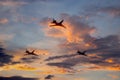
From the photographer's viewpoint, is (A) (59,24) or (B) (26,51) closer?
(A) (59,24)

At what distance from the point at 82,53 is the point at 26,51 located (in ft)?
52.2

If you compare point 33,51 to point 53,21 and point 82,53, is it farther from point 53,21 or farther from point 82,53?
point 53,21

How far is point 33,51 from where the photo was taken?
8869cm

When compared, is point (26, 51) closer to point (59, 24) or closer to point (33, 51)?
point (33, 51)

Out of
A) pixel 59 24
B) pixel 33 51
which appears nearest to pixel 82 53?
pixel 33 51

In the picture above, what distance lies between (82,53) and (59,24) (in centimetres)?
1967

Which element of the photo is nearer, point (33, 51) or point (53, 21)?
point (53, 21)

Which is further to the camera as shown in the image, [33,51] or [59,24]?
[33,51]

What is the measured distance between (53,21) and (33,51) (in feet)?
65.3

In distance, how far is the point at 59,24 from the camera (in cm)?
7125

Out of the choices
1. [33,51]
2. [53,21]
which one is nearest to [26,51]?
[33,51]

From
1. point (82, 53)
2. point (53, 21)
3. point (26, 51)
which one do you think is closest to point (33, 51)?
point (26, 51)

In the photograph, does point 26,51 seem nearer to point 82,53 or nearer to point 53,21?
point 82,53

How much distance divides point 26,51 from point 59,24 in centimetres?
2199
